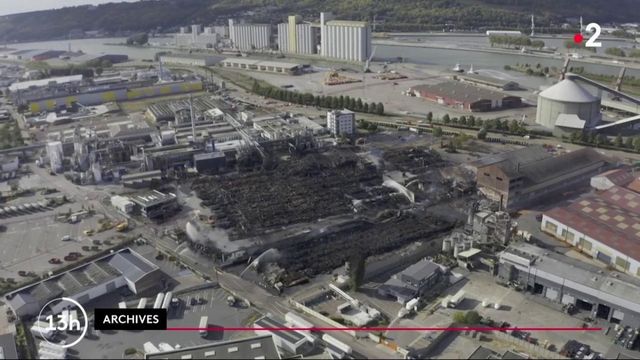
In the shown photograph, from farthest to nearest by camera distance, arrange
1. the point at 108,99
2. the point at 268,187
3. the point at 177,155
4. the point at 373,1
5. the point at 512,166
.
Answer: the point at 373,1, the point at 108,99, the point at 177,155, the point at 268,187, the point at 512,166

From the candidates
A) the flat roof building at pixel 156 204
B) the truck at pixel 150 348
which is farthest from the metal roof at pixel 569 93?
the truck at pixel 150 348

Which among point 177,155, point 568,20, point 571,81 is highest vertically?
point 568,20

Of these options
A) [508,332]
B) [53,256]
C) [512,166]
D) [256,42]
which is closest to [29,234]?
[53,256]

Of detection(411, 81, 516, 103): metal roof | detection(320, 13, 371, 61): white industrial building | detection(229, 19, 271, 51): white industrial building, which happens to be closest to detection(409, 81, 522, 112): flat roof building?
detection(411, 81, 516, 103): metal roof

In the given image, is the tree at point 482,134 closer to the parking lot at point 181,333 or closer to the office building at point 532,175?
the office building at point 532,175

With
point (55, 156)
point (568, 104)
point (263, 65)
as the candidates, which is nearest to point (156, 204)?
point (55, 156)

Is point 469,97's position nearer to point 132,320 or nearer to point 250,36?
point 132,320

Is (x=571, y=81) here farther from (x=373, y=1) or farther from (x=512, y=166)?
(x=373, y=1)
